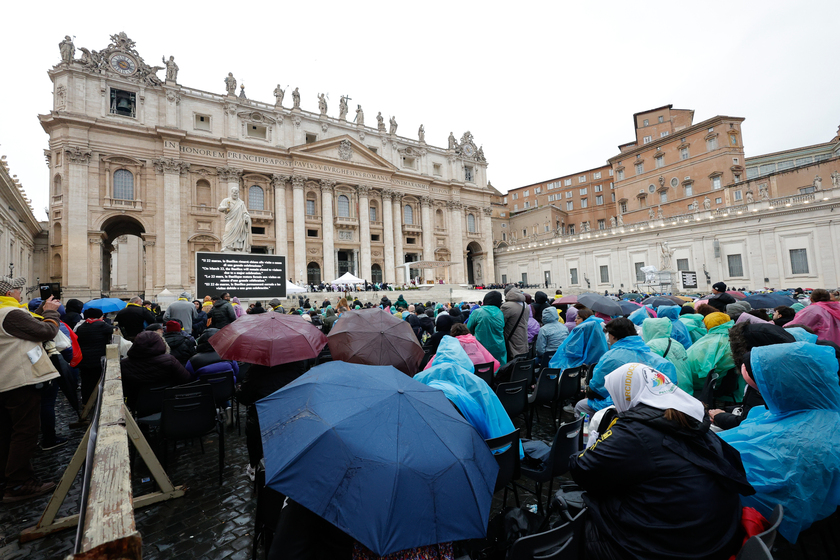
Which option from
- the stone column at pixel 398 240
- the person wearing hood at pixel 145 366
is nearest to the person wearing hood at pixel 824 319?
the person wearing hood at pixel 145 366

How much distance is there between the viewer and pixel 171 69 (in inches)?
Answer: 1103

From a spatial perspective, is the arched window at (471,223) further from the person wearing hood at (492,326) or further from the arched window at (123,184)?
the person wearing hood at (492,326)

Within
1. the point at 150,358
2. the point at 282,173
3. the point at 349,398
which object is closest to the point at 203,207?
the point at 282,173

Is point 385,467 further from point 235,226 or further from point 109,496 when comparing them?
point 235,226

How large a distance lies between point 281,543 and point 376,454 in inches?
26.1

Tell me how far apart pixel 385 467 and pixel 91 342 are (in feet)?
20.6

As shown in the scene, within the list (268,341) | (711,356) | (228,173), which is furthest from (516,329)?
(228,173)

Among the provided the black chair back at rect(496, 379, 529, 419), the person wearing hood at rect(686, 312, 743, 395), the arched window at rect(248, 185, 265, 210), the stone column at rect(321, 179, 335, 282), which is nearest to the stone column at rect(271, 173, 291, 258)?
the arched window at rect(248, 185, 265, 210)

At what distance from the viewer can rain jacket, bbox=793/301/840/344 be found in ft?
17.1

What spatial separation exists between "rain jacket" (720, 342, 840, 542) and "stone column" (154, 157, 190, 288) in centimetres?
3066

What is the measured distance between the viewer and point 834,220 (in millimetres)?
22047

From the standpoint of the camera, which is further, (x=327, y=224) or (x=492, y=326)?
(x=327, y=224)

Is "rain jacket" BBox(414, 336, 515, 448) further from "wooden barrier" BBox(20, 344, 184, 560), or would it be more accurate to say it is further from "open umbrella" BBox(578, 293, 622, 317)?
"open umbrella" BBox(578, 293, 622, 317)

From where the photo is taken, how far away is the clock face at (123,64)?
26406mm
